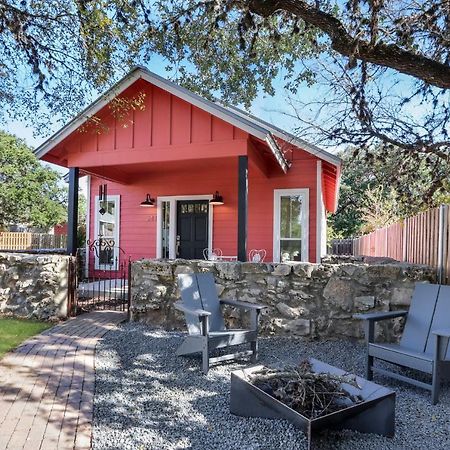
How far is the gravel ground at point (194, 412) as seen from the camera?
2.66 metres

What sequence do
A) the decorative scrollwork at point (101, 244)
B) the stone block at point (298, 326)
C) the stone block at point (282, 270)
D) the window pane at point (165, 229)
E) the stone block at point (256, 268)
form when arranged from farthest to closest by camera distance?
the decorative scrollwork at point (101, 244) → the window pane at point (165, 229) → the stone block at point (256, 268) → the stone block at point (282, 270) → the stone block at point (298, 326)

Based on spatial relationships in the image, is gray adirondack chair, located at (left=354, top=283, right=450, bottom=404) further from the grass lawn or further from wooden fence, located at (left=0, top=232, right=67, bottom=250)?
wooden fence, located at (left=0, top=232, right=67, bottom=250)

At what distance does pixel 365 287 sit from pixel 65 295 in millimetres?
4626

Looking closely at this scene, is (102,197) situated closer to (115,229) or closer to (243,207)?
(115,229)

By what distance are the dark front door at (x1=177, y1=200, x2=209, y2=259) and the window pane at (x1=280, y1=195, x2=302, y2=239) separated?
1955mm

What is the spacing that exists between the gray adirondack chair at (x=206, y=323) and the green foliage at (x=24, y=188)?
16.6 metres

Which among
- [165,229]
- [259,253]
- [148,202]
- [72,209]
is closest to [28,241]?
[148,202]

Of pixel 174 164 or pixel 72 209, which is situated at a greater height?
pixel 174 164

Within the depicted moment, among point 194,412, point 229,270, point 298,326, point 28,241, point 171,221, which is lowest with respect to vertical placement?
point 194,412

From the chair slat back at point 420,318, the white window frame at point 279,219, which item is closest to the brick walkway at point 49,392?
the chair slat back at point 420,318

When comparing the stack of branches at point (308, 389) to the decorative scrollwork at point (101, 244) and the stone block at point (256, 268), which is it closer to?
the stone block at point (256, 268)

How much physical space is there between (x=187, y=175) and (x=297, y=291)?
5.16 m

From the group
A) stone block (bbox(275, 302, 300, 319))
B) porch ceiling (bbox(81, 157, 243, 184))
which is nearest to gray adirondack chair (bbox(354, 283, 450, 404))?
stone block (bbox(275, 302, 300, 319))

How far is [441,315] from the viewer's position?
3.96 m
